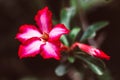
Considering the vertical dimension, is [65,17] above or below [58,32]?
above

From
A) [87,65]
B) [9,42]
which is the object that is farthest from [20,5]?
[87,65]

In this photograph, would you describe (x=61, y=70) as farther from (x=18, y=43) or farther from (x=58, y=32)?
(x=18, y=43)

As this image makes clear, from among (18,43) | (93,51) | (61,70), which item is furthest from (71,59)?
(18,43)

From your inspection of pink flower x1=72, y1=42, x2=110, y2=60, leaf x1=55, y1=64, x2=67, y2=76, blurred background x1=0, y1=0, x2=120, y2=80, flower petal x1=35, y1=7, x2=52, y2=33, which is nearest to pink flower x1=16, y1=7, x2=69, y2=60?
flower petal x1=35, y1=7, x2=52, y2=33

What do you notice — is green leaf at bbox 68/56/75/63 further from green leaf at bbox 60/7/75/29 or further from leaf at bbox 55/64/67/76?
green leaf at bbox 60/7/75/29

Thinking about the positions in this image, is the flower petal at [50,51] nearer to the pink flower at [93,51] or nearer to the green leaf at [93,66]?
the pink flower at [93,51]

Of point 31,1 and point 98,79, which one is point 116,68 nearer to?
Result: point 98,79

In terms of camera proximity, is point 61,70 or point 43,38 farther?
point 61,70
